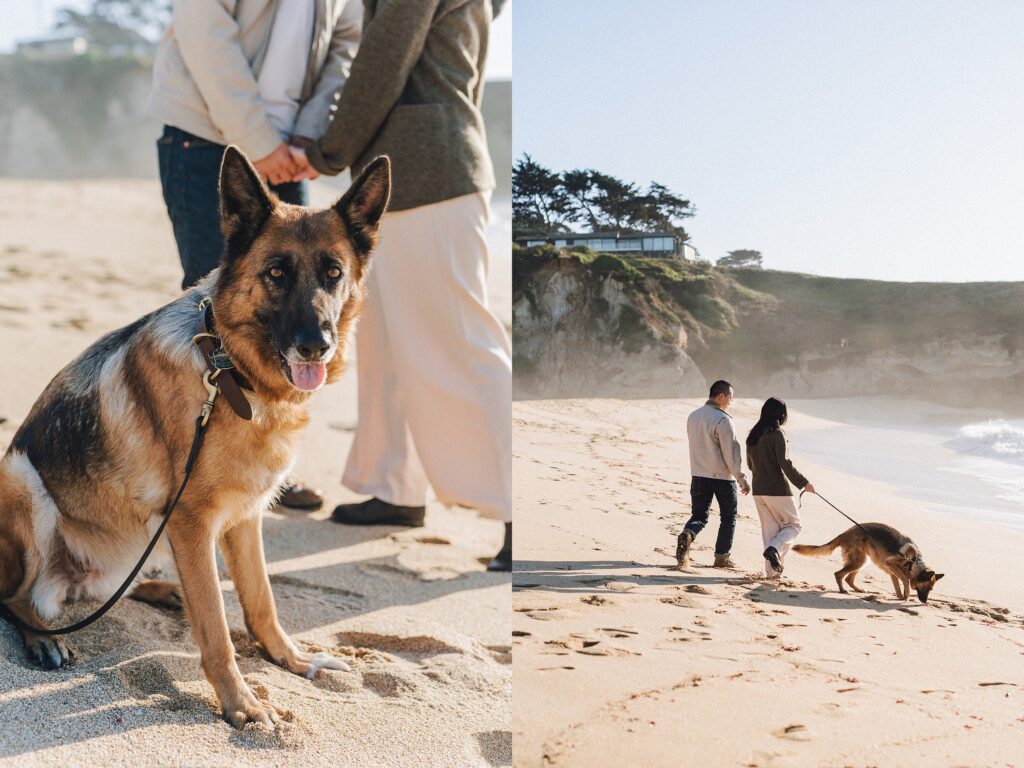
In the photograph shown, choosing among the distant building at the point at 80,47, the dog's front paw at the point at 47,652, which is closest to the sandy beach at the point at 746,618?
the dog's front paw at the point at 47,652

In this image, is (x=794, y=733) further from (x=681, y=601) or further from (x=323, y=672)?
(x=323, y=672)

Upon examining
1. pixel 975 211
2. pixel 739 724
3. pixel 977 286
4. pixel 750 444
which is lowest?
pixel 739 724

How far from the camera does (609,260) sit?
2115 mm

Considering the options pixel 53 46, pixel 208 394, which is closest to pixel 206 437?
pixel 208 394

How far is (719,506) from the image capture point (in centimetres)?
204

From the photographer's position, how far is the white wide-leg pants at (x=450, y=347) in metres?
4.04

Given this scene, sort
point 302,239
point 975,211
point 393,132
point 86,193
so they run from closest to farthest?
point 975,211, point 302,239, point 393,132, point 86,193

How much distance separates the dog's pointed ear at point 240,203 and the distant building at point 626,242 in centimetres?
108

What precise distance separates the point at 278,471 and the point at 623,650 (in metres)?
1.36

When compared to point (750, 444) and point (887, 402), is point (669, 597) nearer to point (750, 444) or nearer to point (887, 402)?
point (750, 444)

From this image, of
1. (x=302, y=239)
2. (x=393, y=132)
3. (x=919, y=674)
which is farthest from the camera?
(x=393, y=132)

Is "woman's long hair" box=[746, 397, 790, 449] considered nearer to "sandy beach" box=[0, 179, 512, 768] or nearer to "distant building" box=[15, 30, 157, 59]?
"sandy beach" box=[0, 179, 512, 768]

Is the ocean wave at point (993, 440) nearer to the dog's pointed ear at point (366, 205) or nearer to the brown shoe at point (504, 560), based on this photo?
the dog's pointed ear at point (366, 205)

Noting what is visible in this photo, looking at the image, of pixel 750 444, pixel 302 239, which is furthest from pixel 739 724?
pixel 302 239
